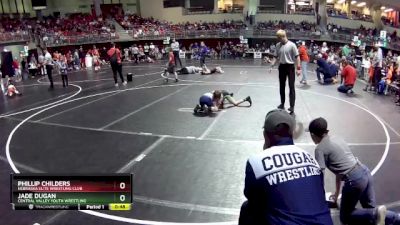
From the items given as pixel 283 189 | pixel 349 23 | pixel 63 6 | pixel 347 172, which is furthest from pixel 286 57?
pixel 63 6

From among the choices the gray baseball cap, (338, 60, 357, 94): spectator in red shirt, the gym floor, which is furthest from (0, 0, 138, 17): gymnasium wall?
the gray baseball cap

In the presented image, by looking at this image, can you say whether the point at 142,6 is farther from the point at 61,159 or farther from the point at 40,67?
the point at 61,159

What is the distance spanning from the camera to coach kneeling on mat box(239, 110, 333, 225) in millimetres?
2596

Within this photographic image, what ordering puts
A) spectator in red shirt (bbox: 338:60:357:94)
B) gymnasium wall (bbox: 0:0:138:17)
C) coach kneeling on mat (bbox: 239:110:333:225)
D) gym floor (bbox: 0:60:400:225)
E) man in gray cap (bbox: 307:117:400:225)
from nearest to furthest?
coach kneeling on mat (bbox: 239:110:333:225) < man in gray cap (bbox: 307:117:400:225) < gym floor (bbox: 0:60:400:225) < spectator in red shirt (bbox: 338:60:357:94) < gymnasium wall (bbox: 0:0:138:17)

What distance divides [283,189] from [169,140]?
6.95m

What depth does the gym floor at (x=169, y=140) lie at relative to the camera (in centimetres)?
617

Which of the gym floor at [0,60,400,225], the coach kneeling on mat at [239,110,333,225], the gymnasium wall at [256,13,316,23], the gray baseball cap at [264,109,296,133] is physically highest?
the gymnasium wall at [256,13,316,23]

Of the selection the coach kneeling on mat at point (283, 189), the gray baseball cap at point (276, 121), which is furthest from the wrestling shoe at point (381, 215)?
the gray baseball cap at point (276, 121)

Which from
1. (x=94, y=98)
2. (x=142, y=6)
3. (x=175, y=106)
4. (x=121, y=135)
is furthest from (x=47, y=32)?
(x=121, y=135)

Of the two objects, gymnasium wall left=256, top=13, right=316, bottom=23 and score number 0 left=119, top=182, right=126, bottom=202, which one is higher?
gymnasium wall left=256, top=13, right=316, bottom=23
